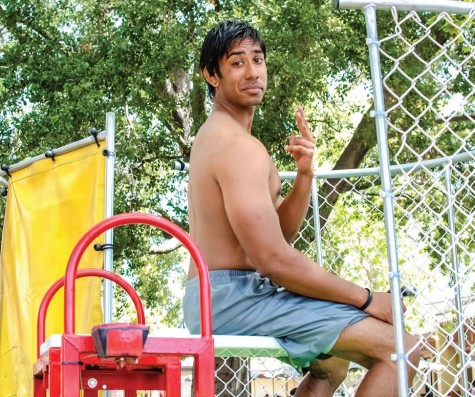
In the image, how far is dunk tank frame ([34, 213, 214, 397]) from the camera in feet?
7.18

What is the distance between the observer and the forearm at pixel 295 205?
342cm

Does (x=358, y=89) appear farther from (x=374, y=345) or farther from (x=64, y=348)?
(x=64, y=348)

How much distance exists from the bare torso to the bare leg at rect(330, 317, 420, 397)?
42 centimetres

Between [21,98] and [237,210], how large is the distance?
937 cm

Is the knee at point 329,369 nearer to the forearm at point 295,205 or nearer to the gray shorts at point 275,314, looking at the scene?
the gray shorts at point 275,314

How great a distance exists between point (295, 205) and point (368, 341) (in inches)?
26.4

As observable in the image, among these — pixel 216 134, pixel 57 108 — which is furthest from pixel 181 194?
pixel 216 134

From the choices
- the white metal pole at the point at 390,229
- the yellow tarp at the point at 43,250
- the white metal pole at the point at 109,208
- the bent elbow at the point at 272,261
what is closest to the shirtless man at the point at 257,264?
the bent elbow at the point at 272,261

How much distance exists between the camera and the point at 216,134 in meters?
3.22

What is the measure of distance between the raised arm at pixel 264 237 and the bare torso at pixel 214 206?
0.16 ft

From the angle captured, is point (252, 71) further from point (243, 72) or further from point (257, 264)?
point (257, 264)

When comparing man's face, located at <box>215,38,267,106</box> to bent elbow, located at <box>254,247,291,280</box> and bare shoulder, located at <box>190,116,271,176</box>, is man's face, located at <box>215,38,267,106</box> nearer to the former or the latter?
bare shoulder, located at <box>190,116,271,176</box>

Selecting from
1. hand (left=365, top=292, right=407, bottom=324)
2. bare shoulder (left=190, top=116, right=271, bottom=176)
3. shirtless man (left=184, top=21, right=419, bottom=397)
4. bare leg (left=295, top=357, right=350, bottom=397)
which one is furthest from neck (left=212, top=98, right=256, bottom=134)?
bare leg (left=295, top=357, right=350, bottom=397)

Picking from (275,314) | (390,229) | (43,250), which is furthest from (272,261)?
(43,250)
